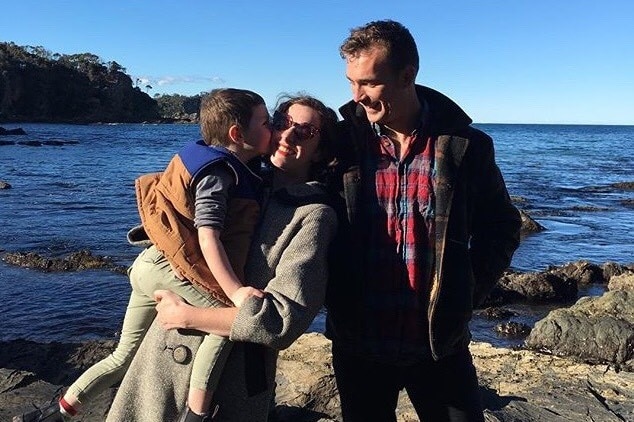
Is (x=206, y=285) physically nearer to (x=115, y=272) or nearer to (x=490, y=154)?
(x=490, y=154)

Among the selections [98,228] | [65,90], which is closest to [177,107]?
[65,90]

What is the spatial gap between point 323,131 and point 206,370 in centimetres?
109

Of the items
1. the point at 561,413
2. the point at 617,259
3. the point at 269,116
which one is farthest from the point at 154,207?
the point at 617,259

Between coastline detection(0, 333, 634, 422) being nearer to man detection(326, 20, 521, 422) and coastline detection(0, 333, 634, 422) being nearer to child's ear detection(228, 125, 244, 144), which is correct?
man detection(326, 20, 521, 422)

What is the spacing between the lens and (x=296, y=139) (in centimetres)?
281

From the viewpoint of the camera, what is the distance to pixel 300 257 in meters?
2.57

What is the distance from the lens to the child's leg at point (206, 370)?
106 inches

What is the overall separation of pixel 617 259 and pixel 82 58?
392ft

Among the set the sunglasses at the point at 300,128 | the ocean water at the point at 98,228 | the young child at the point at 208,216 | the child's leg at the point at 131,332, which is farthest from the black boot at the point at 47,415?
the ocean water at the point at 98,228

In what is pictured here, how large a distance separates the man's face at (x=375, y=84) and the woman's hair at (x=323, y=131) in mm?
148

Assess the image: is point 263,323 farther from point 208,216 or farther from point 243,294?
point 208,216

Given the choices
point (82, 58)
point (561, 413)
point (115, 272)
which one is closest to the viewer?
point (561, 413)

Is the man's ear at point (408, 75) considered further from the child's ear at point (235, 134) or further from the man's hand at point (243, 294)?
the man's hand at point (243, 294)

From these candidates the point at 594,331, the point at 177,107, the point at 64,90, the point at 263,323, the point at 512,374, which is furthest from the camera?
the point at 177,107
